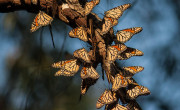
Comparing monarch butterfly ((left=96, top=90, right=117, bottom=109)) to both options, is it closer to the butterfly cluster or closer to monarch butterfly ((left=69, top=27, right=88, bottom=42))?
the butterfly cluster

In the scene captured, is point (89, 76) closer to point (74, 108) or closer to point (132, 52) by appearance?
point (132, 52)

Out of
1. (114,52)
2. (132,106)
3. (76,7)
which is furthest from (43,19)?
(132,106)

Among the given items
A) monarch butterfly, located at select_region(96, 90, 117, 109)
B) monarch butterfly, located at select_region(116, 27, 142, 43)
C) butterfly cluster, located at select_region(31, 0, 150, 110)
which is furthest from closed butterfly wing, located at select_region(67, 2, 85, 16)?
monarch butterfly, located at select_region(96, 90, 117, 109)

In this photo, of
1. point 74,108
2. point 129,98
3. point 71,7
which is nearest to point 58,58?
point 71,7

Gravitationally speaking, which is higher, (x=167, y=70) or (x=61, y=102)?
(x=167, y=70)

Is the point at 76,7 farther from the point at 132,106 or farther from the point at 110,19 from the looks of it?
the point at 132,106

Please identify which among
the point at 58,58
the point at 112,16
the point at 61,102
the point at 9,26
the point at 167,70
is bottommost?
the point at 61,102

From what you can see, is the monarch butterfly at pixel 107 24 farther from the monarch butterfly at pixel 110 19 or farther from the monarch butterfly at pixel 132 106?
the monarch butterfly at pixel 132 106
